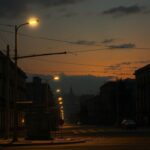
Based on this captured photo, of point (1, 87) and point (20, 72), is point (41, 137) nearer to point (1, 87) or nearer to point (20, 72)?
point (1, 87)

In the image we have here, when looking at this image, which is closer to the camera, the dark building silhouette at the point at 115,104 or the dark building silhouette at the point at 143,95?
the dark building silhouette at the point at 143,95

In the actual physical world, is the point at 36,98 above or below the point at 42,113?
above

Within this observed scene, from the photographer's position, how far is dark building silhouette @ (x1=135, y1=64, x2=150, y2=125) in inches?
5044

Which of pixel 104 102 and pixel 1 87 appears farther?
pixel 104 102

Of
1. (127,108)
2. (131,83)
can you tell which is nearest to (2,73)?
(127,108)

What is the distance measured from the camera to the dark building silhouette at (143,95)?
128125 millimetres

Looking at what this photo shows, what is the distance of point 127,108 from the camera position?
160m

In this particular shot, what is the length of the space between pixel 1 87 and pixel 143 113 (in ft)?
202

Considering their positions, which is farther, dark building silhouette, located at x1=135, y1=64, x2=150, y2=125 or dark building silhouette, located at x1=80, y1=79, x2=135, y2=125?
dark building silhouette, located at x1=80, y1=79, x2=135, y2=125

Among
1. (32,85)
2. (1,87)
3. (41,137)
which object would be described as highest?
(32,85)

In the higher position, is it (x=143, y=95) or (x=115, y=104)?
(x=143, y=95)

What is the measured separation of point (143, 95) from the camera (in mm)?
133250

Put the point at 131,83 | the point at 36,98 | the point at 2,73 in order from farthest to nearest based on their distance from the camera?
the point at 131,83
the point at 36,98
the point at 2,73

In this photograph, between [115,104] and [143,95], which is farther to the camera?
[115,104]
